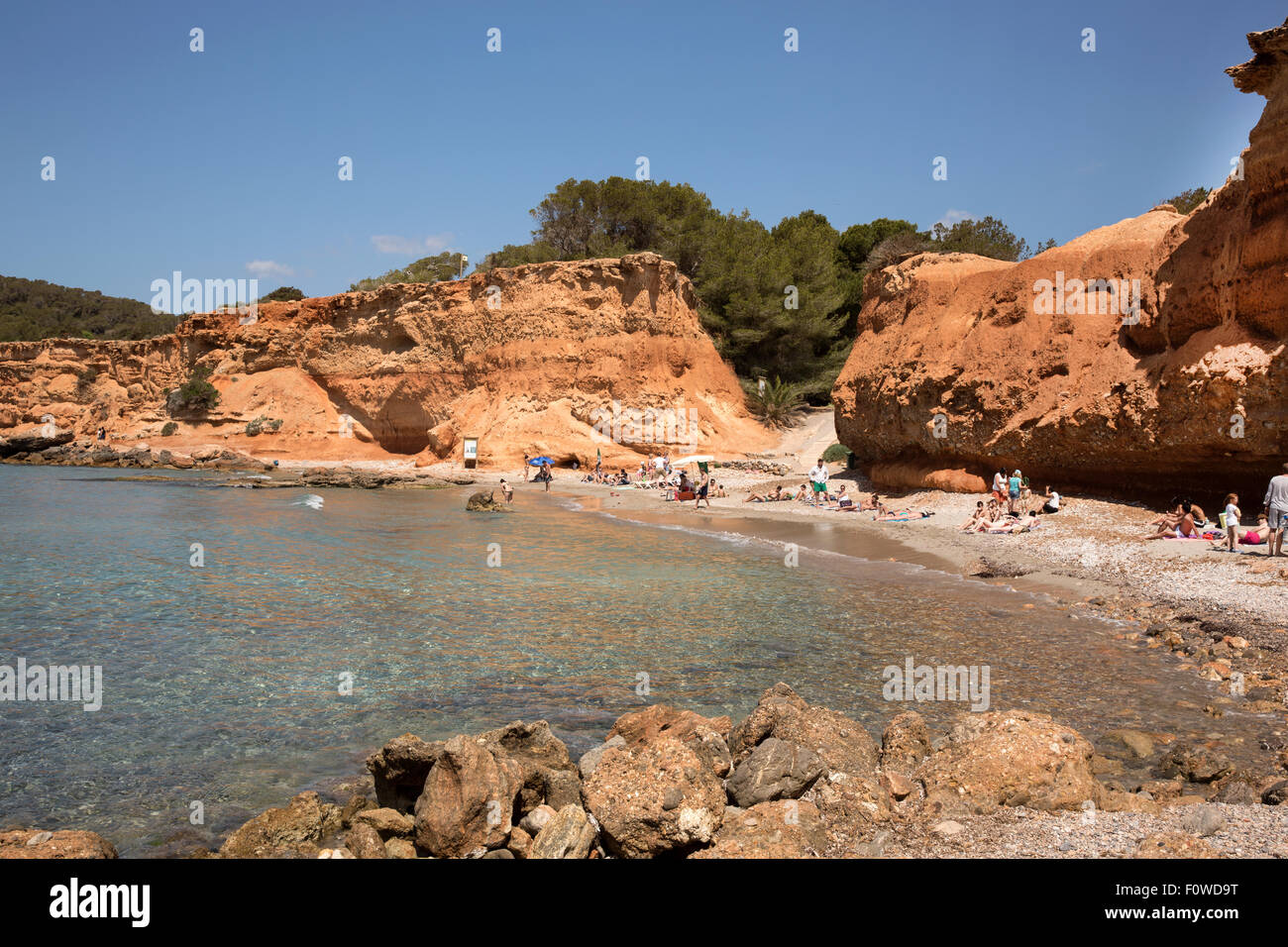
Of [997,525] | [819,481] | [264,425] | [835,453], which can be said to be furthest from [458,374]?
[997,525]

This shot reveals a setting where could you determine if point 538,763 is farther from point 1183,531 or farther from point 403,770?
point 1183,531

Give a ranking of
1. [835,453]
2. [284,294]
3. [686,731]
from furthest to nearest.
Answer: [284,294] → [835,453] → [686,731]

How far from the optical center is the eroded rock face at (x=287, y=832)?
4.97m

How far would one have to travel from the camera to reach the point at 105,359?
55719mm

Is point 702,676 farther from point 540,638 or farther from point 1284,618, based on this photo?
point 1284,618

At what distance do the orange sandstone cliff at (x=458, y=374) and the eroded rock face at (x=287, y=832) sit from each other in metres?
31.6

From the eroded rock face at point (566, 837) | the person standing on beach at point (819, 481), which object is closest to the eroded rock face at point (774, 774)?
the eroded rock face at point (566, 837)

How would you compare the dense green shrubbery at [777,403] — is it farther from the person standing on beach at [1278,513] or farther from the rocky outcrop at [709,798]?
the rocky outcrop at [709,798]

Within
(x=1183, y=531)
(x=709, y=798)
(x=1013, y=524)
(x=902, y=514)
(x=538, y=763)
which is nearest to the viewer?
(x=709, y=798)

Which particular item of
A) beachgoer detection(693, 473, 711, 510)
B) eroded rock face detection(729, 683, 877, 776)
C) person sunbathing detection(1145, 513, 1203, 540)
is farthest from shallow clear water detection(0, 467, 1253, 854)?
beachgoer detection(693, 473, 711, 510)

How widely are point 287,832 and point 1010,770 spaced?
4.86 m

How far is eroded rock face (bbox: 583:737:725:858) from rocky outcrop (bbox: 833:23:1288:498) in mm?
14104

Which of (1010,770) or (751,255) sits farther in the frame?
(751,255)

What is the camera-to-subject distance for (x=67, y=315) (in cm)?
7725
